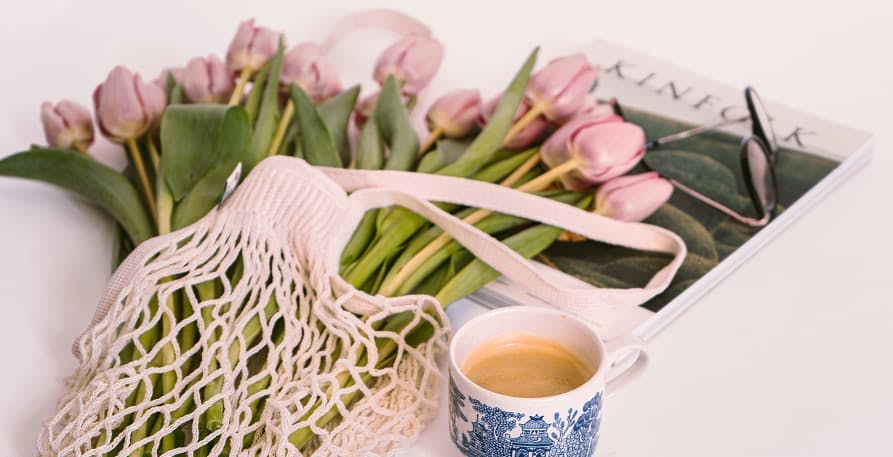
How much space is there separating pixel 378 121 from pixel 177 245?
0.25 m

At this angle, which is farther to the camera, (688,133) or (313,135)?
(688,133)

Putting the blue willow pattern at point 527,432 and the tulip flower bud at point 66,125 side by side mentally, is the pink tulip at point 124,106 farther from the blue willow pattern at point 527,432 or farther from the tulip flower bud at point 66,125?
the blue willow pattern at point 527,432

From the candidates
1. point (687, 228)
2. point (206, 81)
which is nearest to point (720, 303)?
point (687, 228)

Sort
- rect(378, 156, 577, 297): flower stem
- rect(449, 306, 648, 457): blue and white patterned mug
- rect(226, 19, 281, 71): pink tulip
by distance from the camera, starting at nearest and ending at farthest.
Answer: rect(449, 306, 648, 457): blue and white patterned mug, rect(378, 156, 577, 297): flower stem, rect(226, 19, 281, 71): pink tulip

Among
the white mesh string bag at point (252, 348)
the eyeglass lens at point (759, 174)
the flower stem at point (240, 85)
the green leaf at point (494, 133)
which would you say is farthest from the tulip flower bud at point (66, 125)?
the eyeglass lens at point (759, 174)

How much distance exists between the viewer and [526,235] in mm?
917

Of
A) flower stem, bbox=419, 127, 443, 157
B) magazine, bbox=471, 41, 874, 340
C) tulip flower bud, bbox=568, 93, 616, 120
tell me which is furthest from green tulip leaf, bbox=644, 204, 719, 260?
flower stem, bbox=419, 127, 443, 157

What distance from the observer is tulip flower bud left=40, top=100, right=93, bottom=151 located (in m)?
1.03

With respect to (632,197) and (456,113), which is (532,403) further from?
(456,113)

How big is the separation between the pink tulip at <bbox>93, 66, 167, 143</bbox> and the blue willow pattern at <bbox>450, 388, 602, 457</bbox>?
1.51 ft

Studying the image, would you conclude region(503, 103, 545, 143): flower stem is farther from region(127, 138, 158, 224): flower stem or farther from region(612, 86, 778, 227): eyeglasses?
region(127, 138, 158, 224): flower stem

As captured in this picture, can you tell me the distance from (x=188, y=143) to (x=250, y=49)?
0.19 metres

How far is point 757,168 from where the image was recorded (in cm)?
102

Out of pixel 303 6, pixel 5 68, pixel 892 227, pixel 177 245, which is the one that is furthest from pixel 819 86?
pixel 5 68
